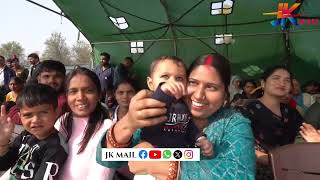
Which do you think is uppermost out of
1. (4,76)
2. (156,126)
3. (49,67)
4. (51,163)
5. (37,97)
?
(4,76)

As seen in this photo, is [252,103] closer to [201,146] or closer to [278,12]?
[201,146]

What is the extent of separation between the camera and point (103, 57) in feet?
25.2

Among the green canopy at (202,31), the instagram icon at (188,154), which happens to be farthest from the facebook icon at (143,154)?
the green canopy at (202,31)

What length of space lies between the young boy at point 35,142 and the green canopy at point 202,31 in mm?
4925

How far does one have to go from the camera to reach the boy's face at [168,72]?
4.85ft

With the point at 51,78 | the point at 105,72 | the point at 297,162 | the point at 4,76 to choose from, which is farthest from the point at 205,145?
the point at 4,76

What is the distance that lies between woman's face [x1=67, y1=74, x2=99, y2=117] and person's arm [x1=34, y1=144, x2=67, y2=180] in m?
0.25

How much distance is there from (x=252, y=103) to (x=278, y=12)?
4.32 meters

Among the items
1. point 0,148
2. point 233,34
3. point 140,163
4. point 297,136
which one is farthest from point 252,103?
point 233,34

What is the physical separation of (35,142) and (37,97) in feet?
0.81

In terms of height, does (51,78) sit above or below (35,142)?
above

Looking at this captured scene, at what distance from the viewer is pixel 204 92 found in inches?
54.1

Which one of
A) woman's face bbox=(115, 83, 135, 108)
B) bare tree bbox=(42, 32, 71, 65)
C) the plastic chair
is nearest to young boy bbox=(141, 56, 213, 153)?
the plastic chair

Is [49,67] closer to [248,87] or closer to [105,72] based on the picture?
[248,87]
